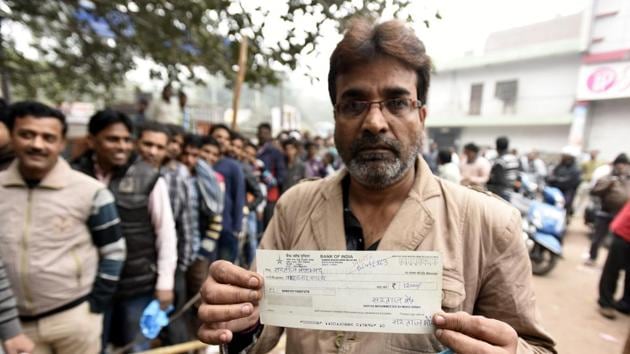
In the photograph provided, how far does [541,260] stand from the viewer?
494 centimetres

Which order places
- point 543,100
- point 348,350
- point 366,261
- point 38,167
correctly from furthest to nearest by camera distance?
1. point 543,100
2. point 38,167
3. point 348,350
4. point 366,261

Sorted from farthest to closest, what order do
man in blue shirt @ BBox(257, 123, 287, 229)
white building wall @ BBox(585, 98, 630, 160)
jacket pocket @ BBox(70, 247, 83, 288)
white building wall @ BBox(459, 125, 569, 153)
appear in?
white building wall @ BBox(459, 125, 569, 153) < man in blue shirt @ BBox(257, 123, 287, 229) < white building wall @ BBox(585, 98, 630, 160) < jacket pocket @ BBox(70, 247, 83, 288)

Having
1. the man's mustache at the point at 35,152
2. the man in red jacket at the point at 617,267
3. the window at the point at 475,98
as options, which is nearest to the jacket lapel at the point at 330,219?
the man's mustache at the point at 35,152

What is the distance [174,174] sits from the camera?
9.82 feet

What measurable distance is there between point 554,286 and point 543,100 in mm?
6645

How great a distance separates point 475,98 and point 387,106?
43.2ft

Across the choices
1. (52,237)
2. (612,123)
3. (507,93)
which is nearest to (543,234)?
(612,123)

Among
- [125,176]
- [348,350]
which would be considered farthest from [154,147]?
[348,350]

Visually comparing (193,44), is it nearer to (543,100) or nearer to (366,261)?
(366,261)

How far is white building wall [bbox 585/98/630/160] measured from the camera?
3070 mm

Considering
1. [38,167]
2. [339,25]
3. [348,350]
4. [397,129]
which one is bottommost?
[348,350]

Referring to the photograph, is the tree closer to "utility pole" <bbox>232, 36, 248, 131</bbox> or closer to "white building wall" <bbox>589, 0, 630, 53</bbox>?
"utility pole" <bbox>232, 36, 248, 131</bbox>

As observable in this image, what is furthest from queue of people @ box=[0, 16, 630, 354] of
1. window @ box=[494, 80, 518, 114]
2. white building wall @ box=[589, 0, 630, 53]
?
window @ box=[494, 80, 518, 114]

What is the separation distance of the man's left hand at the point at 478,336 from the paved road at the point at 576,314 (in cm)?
313
